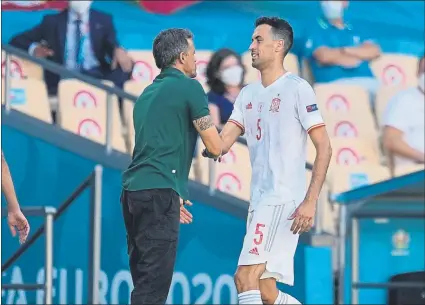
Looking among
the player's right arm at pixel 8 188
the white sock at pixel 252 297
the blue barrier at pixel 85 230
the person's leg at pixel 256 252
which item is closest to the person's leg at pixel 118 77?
the blue barrier at pixel 85 230

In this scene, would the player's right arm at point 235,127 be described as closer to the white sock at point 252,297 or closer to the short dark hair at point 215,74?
the white sock at point 252,297

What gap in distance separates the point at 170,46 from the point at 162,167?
0.58m

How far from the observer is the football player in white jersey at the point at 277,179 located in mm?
5910

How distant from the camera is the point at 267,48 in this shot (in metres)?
6.17

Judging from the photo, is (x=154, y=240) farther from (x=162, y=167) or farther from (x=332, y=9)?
(x=332, y=9)

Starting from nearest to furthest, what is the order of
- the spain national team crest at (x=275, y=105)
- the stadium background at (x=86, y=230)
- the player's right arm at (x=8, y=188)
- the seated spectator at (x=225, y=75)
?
the player's right arm at (x=8, y=188), the spain national team crest at (x=275, y=105), the stadium background at (x=86, y=230), the seated spectator at (x=225, y=75)

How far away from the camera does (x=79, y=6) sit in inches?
432

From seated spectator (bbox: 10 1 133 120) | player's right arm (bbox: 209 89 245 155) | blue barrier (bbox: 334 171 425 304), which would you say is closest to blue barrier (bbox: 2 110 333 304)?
seated spectator (bbox: 10 1 133 120)

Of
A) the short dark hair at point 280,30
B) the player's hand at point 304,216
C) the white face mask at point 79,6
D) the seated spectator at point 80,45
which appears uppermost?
the white face mask at point 79,6

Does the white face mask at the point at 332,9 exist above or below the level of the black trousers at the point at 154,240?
above

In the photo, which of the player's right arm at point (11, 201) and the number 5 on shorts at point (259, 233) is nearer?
the player's right arm at point (11, 201)

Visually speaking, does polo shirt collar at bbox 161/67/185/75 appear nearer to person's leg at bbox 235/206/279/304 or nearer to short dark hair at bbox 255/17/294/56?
short dark hair at bbox 255/17/294/56

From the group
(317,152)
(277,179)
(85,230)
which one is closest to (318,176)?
(317,152)

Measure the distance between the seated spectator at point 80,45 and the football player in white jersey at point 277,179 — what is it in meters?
4.46
